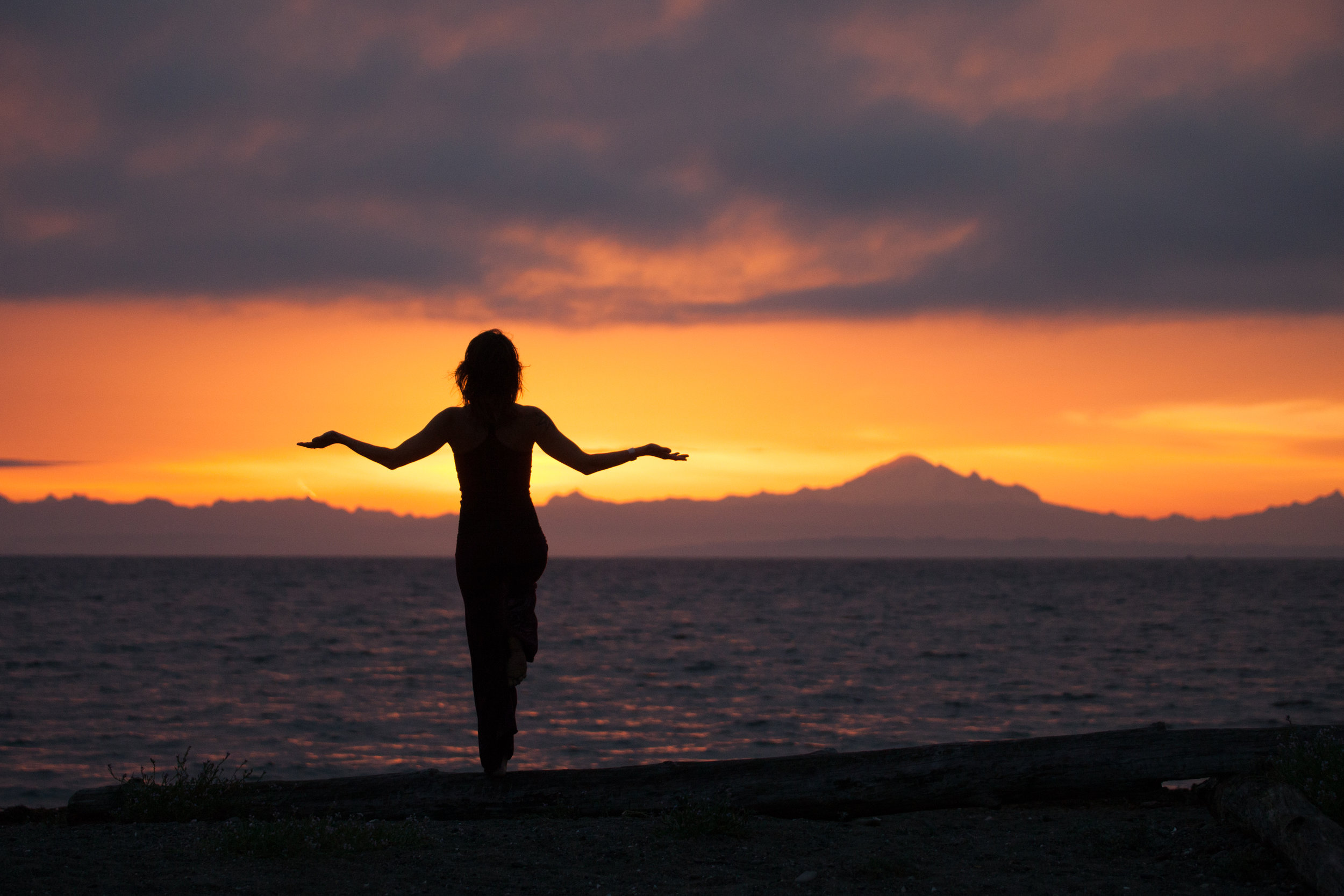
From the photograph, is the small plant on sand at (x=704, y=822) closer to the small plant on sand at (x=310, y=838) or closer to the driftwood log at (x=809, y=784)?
the driftwood log at (x=809, y=784)

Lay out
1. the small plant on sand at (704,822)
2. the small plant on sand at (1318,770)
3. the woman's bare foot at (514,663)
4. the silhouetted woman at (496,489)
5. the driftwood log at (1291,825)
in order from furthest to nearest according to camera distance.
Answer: the woman's bare foot at (514,663)
the silhouetted woman at (496,489)
the small plant on sand at (704,822)
the small plant on sand at (1318,770)
the driftwood log at (1291,825)

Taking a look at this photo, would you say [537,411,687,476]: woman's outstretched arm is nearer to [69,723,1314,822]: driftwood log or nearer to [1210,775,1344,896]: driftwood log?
[69,723,1314,822]: driftwood log

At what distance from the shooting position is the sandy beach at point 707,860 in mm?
6027

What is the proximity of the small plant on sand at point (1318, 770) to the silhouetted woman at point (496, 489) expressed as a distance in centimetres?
433

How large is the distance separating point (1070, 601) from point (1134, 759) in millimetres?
77138

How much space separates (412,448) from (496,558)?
3.09 feet

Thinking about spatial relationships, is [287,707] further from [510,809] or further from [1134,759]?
[1134,759]

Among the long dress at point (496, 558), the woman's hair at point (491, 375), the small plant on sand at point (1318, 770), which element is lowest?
the small plant on sand at point (1318, 770)

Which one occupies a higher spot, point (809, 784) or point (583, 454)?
point (583, 454)

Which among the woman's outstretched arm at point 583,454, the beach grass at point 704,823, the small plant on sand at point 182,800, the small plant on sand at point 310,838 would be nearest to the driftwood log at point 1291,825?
the beach grass at point 704,823

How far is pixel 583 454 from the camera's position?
24.2 ft

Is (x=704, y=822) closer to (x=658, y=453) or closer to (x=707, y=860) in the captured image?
(x=707, y=860)

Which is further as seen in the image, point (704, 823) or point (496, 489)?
point (496, 489)

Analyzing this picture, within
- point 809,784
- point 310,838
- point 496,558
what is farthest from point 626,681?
point 310,838
